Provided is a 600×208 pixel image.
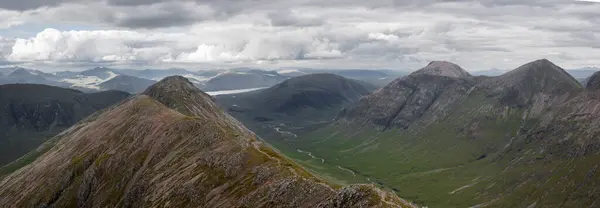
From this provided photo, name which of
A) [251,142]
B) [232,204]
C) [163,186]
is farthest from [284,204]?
[163,186]

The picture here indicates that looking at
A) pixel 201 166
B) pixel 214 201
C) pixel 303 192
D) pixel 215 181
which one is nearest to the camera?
pixel 303 192

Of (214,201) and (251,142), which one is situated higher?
(251,142)

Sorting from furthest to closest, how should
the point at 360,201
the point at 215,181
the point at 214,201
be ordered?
the point at 215,181 < the point at 214,201 < the point at 360,201

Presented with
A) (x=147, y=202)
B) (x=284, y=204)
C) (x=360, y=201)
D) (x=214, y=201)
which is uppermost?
(x=360, y=201)

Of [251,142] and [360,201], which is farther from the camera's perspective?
[251,142]

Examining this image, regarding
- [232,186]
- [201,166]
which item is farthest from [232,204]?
[201,166]

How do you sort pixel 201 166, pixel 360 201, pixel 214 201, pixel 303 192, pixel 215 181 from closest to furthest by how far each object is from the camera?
1. pixel 360 201
2. pixel 303 192
3. pixel 214 201
4. pixel 215 181
5. pixel 201 166

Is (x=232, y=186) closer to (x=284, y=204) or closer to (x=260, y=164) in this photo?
(x=260, y=164)

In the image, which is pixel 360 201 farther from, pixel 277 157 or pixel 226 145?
pixel 226 145

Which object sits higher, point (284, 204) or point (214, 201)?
point (284, 204)
